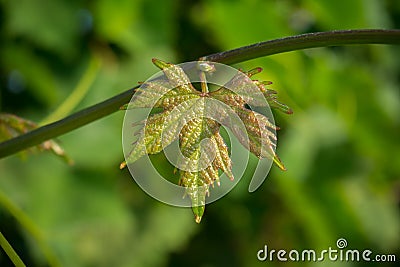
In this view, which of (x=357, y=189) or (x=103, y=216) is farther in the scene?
(x=357, y=189)

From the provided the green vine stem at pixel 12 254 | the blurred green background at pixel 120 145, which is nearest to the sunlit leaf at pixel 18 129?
the green vine stem at pixel 12 254

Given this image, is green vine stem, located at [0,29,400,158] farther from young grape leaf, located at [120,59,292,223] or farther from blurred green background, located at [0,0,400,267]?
blurred green background, located at [0,0,400,267]

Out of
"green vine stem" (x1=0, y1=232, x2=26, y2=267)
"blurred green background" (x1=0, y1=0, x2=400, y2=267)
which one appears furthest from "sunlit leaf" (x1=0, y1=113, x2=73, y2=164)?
"blurred green background" (x1=0, y1=0, x2=400, y2=267)

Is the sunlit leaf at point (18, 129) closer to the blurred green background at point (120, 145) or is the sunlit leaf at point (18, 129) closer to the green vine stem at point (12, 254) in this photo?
the green vine stem at point (12, 254)

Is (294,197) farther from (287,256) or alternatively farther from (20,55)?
(20,55)

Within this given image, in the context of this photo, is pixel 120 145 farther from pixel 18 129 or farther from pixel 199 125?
pixel 199 125

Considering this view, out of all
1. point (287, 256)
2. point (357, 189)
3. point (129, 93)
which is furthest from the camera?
point (357, 189)

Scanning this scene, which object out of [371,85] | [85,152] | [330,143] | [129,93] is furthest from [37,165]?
[129,93]
